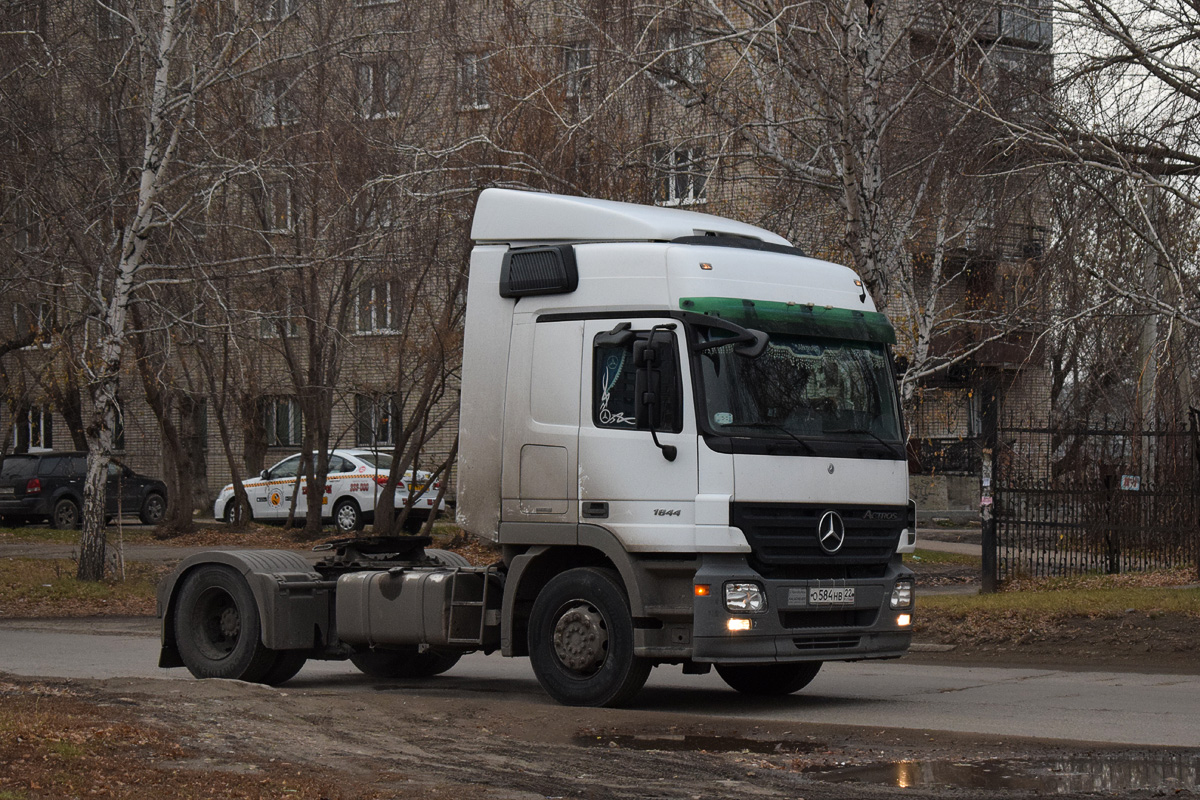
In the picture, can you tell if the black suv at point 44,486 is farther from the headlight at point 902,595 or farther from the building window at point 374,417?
the headlight at point 902,595

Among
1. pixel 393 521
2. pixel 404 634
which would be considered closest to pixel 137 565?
pixel 393 521

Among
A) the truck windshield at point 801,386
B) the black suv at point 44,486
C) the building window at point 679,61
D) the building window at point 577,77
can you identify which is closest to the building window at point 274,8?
the building window at point 577,77

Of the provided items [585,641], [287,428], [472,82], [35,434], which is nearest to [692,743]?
[585,641]

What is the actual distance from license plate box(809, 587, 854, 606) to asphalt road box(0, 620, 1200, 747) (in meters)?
0.74

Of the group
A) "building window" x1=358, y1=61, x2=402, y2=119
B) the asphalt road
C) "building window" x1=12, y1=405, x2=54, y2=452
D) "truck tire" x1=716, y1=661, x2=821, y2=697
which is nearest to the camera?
the asphalt road

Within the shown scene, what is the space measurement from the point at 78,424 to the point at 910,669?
1183 inches

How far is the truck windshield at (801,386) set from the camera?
34.3 feet

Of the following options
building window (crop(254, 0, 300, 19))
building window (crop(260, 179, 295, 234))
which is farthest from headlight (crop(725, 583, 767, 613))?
building window (crop(260, 179, 295, 234))

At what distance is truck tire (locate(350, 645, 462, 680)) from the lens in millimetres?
13234

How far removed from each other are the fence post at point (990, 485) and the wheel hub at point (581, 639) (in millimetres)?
8416

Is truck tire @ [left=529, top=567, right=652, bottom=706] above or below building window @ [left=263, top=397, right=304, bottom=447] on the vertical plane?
below

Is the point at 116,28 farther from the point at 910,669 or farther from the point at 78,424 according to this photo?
the point at 78,424

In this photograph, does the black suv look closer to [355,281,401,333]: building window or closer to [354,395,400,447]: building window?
[354,395,400,447]: building window

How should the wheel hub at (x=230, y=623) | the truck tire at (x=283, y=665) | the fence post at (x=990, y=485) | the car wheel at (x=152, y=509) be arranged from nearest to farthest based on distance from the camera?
the truck tire at (x=283, y=665), the wheel hub at (x=230, y=623), the fence post at (x=990, y=485), the car wheel at (x=152, y=509)
